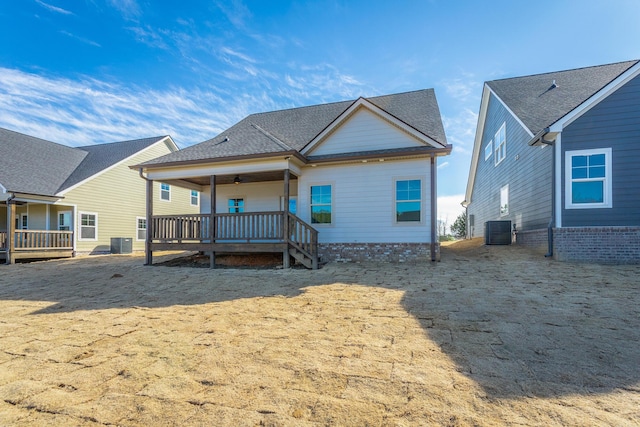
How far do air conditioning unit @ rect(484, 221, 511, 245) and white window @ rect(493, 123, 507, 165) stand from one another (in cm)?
367

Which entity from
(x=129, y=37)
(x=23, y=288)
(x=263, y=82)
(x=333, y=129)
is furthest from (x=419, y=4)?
(x=23, y=288)

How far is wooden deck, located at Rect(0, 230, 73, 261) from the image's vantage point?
13.1 meters

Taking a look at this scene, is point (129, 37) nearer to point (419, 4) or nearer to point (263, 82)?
point (263, 82)

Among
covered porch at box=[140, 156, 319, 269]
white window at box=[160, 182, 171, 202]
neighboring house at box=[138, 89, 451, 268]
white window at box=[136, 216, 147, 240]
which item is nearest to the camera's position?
covered porch at box=[140, 156, 319, 269]

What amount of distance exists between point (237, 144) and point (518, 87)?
12682 mm

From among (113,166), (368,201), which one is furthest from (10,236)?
(368,201)

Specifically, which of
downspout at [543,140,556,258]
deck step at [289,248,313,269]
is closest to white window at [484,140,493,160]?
downspout at [543,140,556,258]

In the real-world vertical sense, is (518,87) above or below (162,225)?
above

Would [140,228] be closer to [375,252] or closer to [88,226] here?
[88,226]

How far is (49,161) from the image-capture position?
16.9 meters

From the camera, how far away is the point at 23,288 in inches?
281

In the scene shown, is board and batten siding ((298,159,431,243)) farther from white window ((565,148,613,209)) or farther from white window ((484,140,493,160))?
white window ((484,140,493,160))

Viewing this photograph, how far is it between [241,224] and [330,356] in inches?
293

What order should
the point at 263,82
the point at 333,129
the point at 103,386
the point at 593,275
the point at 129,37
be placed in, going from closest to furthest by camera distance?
1. the point at 103,386
2. the point at 593,275
3. the point at 333,129
4. the point at 129,37
5. the point at 263,82
